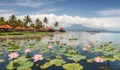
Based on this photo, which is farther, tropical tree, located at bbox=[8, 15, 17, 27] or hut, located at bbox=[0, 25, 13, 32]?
tropical tree, located at bbox=[8, 15, 17, 27]

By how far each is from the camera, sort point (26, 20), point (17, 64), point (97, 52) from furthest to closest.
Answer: point (26, 20) < point (97, 52) < point (17, 64)

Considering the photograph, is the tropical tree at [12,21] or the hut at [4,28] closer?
the hut at [4,28]

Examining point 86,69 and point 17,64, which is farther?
point 86,69

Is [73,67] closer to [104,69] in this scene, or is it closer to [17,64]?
[17,64]

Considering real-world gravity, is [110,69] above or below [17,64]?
below

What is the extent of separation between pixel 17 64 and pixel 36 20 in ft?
352

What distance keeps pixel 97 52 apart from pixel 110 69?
7.87m

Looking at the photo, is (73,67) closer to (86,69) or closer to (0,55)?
(86,69)

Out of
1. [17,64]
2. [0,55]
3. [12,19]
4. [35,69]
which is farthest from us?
[12,19]

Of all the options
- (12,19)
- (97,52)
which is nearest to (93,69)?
(97,52)

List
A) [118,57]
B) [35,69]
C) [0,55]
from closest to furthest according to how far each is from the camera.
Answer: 1. [35,69]
2. [118,57]
3. [0,55]

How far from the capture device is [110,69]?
40.9 feet

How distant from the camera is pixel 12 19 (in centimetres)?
8869

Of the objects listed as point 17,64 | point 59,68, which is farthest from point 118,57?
point 17,64
